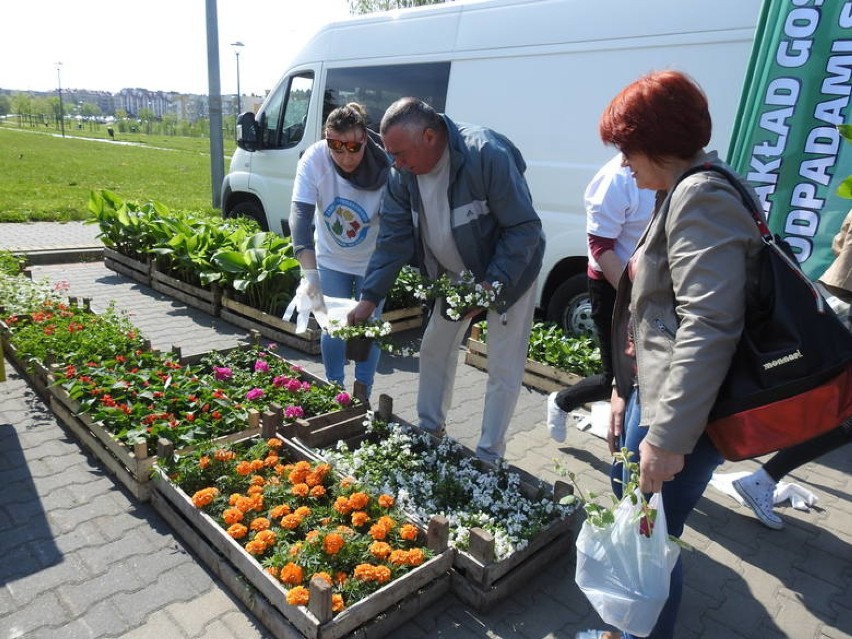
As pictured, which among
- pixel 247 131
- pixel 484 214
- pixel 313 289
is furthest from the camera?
pixel 247 131

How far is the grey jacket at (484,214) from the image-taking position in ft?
9.06

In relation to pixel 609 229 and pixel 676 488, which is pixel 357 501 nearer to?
pixel 676 488

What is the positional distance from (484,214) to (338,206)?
1155 mm

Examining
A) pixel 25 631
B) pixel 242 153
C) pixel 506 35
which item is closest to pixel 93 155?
pixel 242 153

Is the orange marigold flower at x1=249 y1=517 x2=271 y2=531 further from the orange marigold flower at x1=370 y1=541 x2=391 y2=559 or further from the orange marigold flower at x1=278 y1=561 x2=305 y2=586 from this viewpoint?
the orange marigold flower at x1=370 y1=541 x2=391 y2=559

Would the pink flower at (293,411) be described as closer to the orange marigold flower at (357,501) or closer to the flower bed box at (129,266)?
the orange marigold flower at (357,501)

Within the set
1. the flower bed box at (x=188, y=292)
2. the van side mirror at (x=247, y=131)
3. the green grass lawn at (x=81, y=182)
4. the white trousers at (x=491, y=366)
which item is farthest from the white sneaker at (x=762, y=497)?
the green grass lawn at (x=81, y=182)

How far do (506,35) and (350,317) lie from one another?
326cm

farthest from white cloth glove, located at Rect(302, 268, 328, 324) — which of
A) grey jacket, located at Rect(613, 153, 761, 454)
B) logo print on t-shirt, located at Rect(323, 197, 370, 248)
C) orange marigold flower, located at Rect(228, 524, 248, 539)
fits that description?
grey jacket, located at Rect(613, 153, 761, 454)

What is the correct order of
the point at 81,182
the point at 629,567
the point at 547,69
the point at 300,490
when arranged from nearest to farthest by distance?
the point at 629,567, the point at 300,490, the point at 547,69, the point at 81,182

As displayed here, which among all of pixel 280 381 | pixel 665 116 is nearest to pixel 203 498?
pixel 280 381

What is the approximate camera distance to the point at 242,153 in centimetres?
758

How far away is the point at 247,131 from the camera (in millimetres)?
6996

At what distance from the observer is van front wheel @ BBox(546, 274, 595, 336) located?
17.1ft
